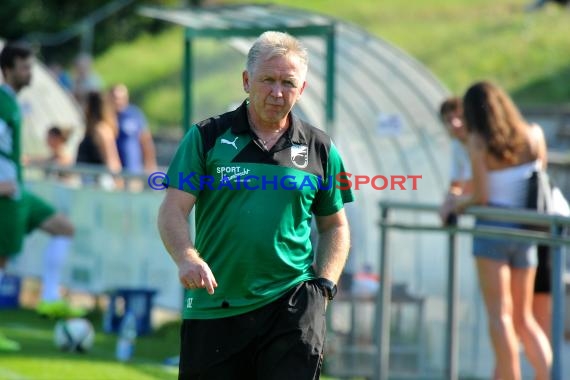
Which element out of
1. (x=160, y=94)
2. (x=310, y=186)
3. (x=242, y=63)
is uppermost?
(x=160, y=94)

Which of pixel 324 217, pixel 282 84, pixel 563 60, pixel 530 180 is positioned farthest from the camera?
pixel 563 60

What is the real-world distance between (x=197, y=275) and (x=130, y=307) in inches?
257

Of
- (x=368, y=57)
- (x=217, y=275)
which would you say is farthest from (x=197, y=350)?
(x=368, y=57)

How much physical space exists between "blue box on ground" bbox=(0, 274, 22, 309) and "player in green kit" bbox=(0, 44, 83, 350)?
2.29 m

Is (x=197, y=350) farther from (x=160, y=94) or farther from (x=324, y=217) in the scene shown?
(x=160, y=94)

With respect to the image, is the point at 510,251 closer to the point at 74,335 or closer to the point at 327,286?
the point at 327,286

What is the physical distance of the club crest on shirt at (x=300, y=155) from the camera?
5.20 metres

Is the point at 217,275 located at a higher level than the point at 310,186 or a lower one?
lower

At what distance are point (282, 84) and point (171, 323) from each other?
715 cm

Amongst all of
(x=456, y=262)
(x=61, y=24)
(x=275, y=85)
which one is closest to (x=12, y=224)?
(x=456, y=262)

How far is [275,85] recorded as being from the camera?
5.09 meters

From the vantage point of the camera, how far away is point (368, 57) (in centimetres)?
1352

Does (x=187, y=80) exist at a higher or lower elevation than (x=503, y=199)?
higher

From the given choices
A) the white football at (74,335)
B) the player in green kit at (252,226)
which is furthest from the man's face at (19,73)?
the player in green kit at (252,226)
